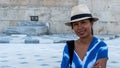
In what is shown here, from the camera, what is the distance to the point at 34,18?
45.1 ft

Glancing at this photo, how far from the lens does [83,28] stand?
197 centimetres

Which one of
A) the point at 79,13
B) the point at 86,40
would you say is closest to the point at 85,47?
the point at 86,40

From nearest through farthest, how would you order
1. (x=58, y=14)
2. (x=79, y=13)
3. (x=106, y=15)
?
(x=79, y=13) < (x=106, y=15) < (x=58, y=14)

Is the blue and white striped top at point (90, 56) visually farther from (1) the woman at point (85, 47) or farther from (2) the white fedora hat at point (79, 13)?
(2) the white fedora hat at point (79, 13)

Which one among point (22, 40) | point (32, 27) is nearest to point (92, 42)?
point (22, 40)

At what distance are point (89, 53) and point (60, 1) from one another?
12.4 m

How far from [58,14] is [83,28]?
38.9 ft

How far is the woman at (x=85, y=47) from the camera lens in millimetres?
1903

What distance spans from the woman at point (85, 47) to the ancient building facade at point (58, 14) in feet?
38.2

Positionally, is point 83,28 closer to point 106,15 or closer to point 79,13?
point 79,13

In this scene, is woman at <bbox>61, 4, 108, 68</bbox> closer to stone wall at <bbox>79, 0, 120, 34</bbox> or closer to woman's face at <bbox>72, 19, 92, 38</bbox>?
woman's face at <bbox>72, 19, 92, 38</bbox>

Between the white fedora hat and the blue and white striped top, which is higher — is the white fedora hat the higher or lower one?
the higher one

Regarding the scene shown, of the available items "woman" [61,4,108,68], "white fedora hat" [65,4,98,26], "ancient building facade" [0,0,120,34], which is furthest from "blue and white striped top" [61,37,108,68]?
"ancient building facade" [0,0,120,34]

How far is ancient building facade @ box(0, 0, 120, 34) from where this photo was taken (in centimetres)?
1361
